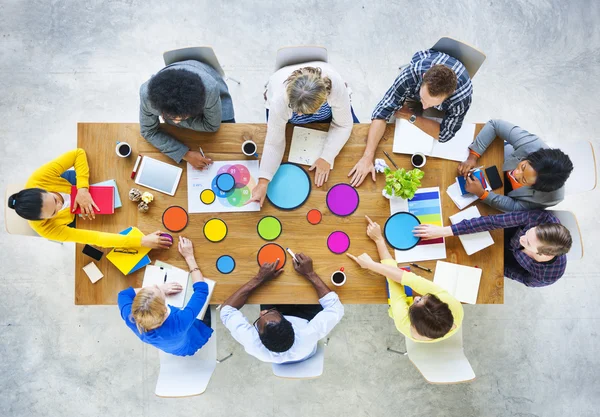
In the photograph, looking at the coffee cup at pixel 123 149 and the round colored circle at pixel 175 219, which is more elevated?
the coffee cup at pixel 123 149

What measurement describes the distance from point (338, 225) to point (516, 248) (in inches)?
38.8

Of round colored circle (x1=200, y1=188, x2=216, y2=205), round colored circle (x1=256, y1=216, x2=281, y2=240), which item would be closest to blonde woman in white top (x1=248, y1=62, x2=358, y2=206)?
round colored circle (x1=256, y1=216, x2=281, y2=240)

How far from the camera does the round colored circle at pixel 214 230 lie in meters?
2.14

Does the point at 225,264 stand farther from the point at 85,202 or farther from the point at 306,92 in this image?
the point at 306,92

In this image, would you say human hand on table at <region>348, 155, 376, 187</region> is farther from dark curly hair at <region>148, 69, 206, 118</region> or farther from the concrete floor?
the concrete floor

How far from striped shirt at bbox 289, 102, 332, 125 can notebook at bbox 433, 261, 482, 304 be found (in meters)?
0.98

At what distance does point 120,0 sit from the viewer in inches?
124

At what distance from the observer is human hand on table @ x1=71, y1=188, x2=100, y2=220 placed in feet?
6.88

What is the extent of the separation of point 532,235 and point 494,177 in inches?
13.7

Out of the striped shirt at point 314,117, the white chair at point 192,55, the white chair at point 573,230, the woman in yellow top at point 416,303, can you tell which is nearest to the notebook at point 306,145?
the striped shirt at point 314,117

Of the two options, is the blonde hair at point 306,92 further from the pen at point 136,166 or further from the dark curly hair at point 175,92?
the pen at point 136,166

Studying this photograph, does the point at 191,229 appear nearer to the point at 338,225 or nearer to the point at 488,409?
the point at 338,225

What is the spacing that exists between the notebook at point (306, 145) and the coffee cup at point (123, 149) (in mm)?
833

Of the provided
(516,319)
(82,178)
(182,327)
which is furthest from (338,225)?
(516,319)
